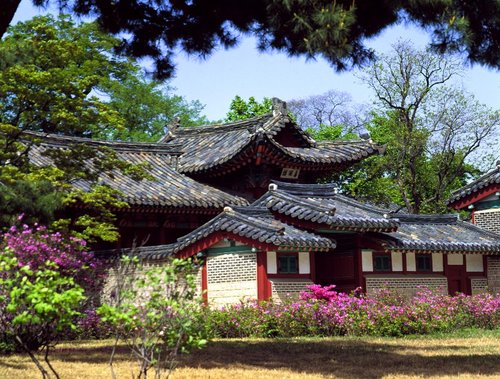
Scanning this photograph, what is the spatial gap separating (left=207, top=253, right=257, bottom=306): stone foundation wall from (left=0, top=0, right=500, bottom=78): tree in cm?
910

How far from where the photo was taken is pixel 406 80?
1564 inches

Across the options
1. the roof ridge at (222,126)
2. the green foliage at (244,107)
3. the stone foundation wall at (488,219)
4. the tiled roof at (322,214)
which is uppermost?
the green foliage at (244,107)

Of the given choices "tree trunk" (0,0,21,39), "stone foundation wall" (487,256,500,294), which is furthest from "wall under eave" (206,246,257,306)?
"tree trunk" (0,0,21,39)

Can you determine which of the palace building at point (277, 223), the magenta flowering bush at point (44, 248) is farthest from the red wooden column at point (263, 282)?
the magenta flowering bush at point (44, 248)

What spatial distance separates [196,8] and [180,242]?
1022cm

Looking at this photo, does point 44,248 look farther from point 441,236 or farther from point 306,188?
point 441,236

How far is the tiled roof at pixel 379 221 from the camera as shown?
906 inches

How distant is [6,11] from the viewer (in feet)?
37.6

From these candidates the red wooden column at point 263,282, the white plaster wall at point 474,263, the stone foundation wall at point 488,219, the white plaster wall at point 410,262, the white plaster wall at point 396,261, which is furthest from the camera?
the stone foundation wall at point 488,219

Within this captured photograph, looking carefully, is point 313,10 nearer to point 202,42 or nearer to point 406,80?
point 202,42

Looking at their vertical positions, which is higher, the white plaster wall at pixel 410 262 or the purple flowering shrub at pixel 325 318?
the white plaster wall at pixel 410 262

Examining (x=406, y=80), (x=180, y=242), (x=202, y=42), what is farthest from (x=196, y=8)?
(x=406, y=80)

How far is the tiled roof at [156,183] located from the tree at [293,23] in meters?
11.0

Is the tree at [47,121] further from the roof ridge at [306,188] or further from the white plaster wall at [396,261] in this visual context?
the white plaster wall at [396,261]
